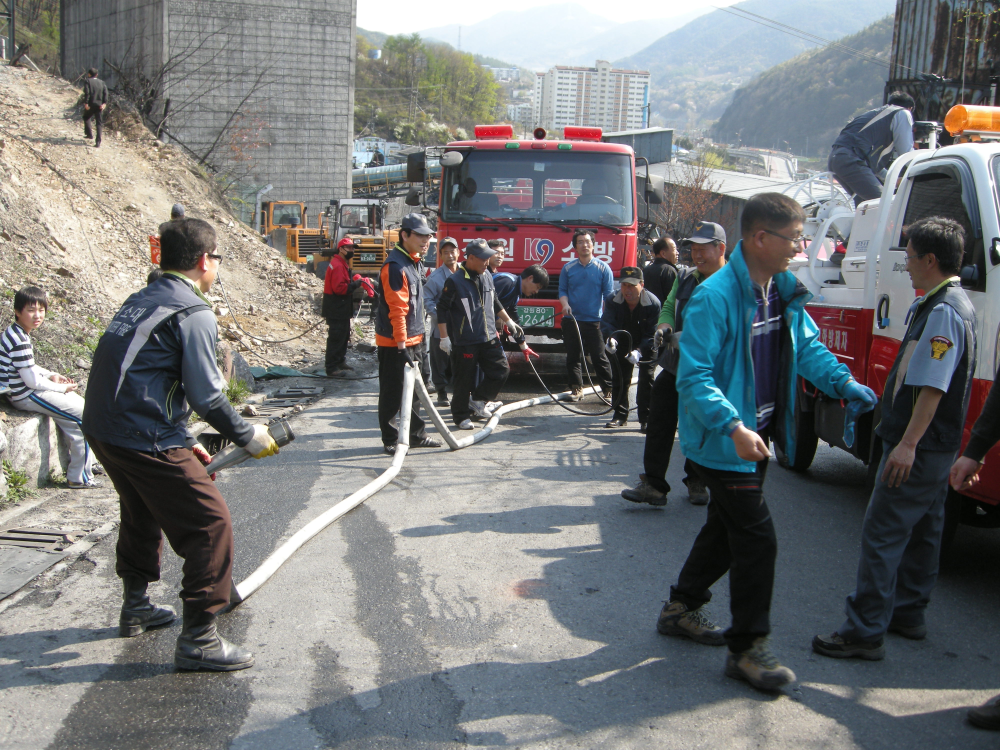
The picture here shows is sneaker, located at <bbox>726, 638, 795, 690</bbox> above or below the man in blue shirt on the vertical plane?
below

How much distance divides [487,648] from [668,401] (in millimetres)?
2481

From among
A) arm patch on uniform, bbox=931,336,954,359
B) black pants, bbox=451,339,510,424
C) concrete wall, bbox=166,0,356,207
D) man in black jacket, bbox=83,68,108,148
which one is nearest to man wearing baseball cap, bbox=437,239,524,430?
black pants, bbox=451,339,510,424

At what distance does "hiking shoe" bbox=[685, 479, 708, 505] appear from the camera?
19.0ft

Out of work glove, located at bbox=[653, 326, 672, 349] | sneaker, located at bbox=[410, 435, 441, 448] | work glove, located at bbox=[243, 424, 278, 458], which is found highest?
work glove, located at bbox=[653, 326, 672, 349]

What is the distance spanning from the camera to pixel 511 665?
11.5 feet

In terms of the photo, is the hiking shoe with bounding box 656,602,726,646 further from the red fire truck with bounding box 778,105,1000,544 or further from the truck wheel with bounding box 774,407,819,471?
the truck wheel with bounding box 774,407,819,471

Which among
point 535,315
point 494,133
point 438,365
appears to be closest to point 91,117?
point 494,133

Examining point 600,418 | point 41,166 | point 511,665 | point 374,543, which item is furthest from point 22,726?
point 41,166

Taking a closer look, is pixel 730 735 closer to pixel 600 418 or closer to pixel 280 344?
pixel 600 418

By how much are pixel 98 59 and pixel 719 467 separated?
35300 mm

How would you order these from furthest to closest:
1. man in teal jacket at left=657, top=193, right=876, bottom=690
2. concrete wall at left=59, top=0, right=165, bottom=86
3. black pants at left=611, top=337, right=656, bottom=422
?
concrete wall at left=59, top=0, right=165, bottom=86
black pants at left=611, top=337, right=656, bottom=422
man in teal jacket at left=657, top=193, right=876, bottom=690

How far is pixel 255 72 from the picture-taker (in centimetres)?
3092

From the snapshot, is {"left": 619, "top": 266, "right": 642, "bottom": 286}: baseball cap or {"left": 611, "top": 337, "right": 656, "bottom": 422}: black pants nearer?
{"left": 619, "top": 266, "right": 642, "bottom": 286}: baseball cap

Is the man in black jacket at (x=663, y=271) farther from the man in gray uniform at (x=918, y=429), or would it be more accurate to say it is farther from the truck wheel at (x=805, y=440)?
the man in gray uniform at (x=918, y=429)
